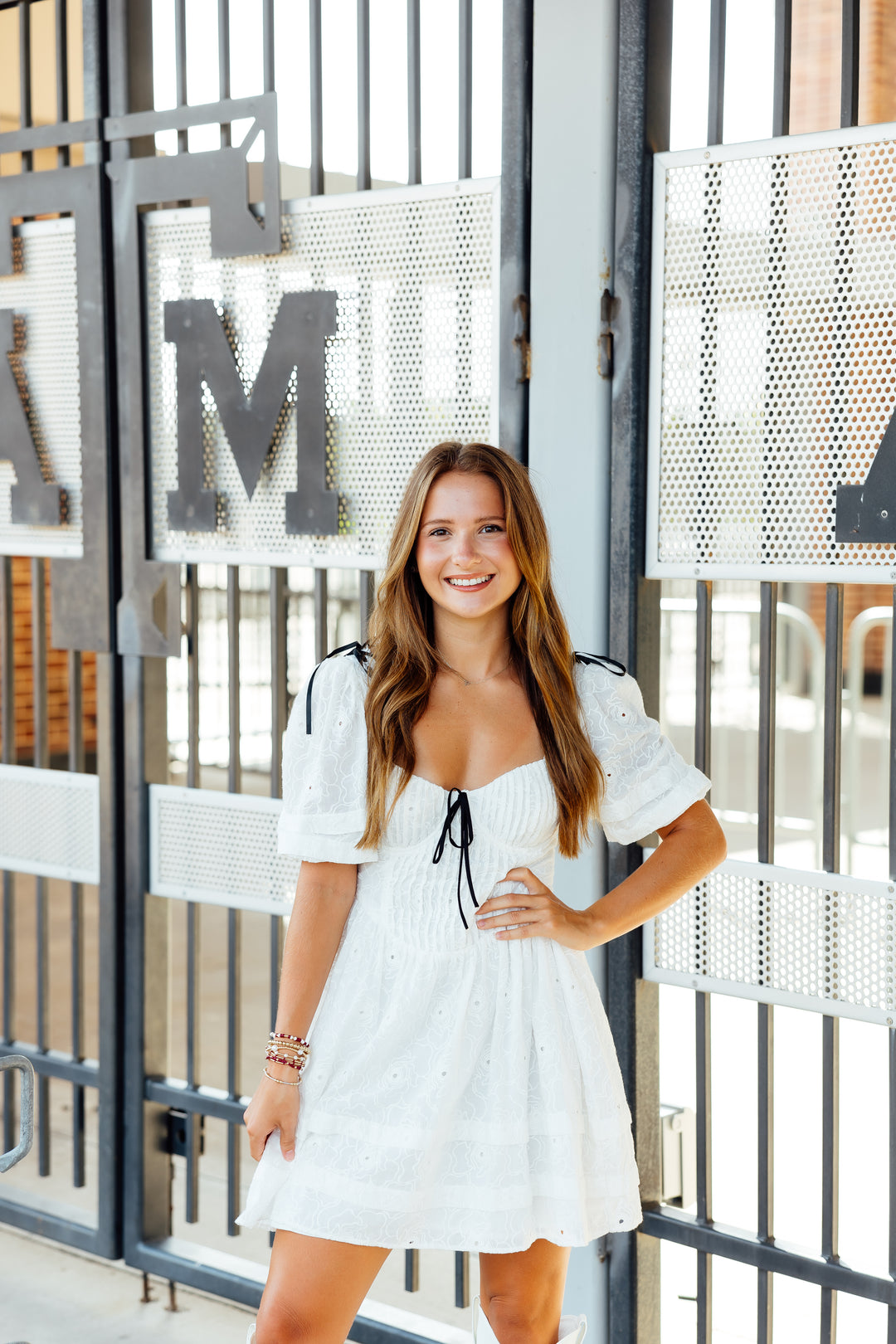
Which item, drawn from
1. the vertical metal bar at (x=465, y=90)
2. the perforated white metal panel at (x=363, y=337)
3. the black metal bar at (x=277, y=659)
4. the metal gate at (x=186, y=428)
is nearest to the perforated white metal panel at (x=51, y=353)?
the metal gate at (x=186, y=428)

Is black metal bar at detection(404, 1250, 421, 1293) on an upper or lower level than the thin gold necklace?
lower

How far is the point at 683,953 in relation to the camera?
2297 millimetres

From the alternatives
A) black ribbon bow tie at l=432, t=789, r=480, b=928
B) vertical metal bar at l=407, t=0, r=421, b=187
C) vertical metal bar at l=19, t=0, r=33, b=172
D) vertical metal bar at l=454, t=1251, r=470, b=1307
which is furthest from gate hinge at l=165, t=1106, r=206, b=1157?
vertical metal bar at l=19, t=0, r=33, b=172

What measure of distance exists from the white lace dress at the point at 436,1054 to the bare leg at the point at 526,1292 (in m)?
0.10

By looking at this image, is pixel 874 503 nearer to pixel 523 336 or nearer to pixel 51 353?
pixel 523 336

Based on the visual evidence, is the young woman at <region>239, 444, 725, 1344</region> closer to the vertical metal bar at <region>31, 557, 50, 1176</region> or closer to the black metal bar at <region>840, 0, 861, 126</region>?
the black metal bar at <region>840, 0, 861, 126</region>

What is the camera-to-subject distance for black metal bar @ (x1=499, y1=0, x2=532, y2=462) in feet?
7.73

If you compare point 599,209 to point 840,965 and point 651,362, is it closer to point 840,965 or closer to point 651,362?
point 651,362

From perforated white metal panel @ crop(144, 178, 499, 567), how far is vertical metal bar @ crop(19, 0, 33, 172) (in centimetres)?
50

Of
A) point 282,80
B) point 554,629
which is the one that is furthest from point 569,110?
point 554,629

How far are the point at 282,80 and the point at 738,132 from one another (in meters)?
0.97

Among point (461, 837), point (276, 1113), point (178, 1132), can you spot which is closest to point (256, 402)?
point (461, 837)

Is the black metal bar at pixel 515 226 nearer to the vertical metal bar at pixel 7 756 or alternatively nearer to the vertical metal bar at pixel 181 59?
the vertical metal bar at pixel 181 59

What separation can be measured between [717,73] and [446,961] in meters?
1.46
